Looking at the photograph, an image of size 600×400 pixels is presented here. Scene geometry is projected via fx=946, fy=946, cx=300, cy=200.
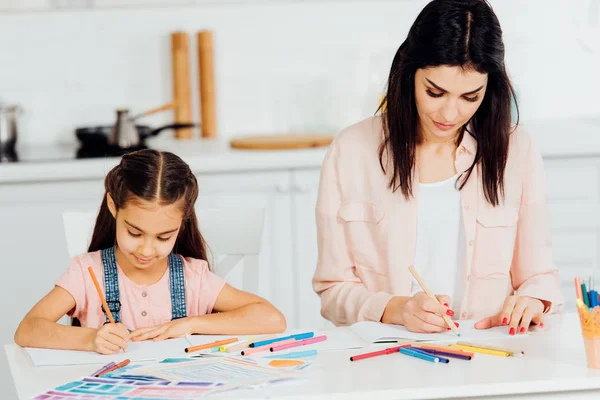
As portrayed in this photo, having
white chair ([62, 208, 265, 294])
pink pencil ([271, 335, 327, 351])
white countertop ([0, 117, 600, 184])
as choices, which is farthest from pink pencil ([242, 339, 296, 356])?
white countertop ([0, 117, 600, 184])

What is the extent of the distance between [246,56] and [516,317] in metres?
2.23

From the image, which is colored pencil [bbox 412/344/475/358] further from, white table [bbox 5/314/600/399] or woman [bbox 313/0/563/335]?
woman [bbox 313/0/563/335]

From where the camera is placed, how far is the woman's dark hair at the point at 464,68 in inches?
73.8

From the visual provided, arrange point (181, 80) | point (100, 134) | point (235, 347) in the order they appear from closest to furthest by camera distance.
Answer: point (235, 347) < point (100, 134) < point (181, 80)

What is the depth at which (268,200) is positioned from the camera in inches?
126

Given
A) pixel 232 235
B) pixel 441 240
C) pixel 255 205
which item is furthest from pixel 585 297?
pixel 255 205

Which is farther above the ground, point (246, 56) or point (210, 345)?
point (246, 56)

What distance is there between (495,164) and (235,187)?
1.30 m

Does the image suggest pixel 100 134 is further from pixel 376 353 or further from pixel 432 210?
pixel 376 353

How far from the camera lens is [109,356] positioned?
1658mm

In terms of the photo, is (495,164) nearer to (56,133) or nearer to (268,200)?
(268,200)

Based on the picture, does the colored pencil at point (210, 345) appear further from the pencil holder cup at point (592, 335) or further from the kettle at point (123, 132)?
the kettle at point (123, 132)

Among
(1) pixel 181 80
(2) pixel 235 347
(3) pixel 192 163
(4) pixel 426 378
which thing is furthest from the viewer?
(1) pixel 181 80

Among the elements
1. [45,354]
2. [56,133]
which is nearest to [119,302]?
[45,354]
